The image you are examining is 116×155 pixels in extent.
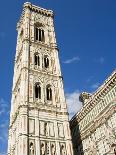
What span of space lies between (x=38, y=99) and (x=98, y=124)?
25.1ft

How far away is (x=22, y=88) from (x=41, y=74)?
378 centimetres

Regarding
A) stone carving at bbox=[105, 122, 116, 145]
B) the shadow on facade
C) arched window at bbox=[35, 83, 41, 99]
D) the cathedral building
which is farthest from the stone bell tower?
stone carving at bbox=[105, 122, 116, 145]

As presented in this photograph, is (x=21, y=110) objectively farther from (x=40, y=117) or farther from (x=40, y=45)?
(x=40, y=45)

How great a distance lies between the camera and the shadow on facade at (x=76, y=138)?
2806 centimetres

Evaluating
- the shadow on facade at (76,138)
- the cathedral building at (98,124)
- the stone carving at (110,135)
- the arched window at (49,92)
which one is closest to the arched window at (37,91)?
the arched window at (49,92)

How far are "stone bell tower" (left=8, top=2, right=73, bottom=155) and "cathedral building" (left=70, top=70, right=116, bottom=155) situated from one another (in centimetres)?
175

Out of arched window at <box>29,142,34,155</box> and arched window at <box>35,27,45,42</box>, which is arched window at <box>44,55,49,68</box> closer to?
arched window at <box>35,27,45,42</box>

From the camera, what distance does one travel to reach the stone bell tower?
25547 mm

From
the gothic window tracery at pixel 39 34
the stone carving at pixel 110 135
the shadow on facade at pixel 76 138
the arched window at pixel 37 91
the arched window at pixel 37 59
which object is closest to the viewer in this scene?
the stone carving at pixel 110 135

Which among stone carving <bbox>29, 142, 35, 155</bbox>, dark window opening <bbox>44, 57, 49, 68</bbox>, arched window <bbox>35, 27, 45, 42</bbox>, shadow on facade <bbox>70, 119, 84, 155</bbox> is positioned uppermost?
Result: arched window <bbox>35, 27, 45, 42</bbox>

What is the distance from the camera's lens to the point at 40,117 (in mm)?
27594

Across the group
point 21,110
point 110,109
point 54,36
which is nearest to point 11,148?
point 21,110

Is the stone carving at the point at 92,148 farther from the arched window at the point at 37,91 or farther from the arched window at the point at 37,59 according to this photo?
the arched window at the point at 37,59

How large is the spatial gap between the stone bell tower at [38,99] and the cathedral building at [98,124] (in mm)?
1746
